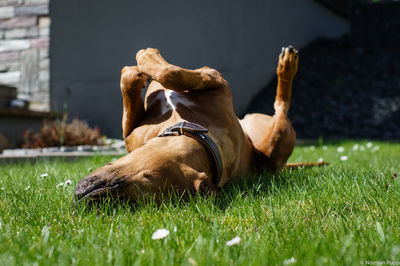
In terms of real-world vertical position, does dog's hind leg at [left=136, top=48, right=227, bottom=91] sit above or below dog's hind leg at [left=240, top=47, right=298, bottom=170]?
above

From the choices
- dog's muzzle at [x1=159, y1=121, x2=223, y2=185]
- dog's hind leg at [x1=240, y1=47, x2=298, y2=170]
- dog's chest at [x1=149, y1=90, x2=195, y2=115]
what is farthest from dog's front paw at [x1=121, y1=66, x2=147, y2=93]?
dog's hind leg at [x1=240, y1=47, x2=298, y2=170]

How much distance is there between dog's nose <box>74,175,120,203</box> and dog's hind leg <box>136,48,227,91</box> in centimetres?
68

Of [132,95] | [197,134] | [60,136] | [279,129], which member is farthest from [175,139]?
[60,136]

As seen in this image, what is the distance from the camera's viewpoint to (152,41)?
8383 millimetres

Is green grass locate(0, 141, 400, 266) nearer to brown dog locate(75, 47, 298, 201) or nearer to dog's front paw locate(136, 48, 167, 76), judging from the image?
brown dog locate(75, 47, 298, 201)

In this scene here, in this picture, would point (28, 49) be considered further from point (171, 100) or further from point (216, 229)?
point (216, 229)

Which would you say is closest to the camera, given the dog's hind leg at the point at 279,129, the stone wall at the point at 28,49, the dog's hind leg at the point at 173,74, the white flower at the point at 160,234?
the white flower at the point at 160,234

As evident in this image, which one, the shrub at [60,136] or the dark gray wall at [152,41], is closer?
the shrub at [60,136]

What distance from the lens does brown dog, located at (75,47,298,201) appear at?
5.10 ft

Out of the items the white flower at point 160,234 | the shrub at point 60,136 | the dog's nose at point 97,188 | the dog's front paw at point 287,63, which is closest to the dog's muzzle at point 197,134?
the dog's nose at point 97,188

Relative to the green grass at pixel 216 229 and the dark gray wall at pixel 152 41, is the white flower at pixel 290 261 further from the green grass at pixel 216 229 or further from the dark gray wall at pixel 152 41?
the dark gray wall at pixel 152 41

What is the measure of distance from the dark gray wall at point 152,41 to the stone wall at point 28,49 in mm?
150

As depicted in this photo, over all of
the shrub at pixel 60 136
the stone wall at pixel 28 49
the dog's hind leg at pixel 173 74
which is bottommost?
the shrub at pixel 60 136

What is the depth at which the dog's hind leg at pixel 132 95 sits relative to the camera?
7.03 ft
